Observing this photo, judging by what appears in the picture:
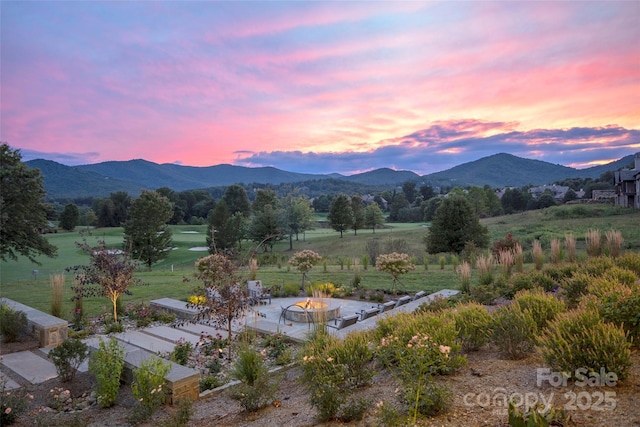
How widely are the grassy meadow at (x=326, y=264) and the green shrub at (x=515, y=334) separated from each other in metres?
3.94

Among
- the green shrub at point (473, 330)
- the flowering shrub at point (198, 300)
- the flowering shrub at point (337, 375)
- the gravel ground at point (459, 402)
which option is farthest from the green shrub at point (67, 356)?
the green shrub at point (473, 330)

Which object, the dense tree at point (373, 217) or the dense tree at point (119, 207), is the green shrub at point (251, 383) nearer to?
the dense tree at point (373, 217)

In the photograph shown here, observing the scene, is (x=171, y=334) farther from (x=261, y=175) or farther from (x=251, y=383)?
(x=261, y=175)

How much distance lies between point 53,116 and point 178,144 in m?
6.37

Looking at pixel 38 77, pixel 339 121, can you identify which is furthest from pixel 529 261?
pixel 38 77

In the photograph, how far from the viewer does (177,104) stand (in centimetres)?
1586

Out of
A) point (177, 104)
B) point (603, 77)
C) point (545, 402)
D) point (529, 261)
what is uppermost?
point (177, 104)

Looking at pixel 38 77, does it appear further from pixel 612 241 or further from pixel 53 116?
pixel 612 241

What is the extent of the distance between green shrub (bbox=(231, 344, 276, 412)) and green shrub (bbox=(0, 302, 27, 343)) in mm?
4851

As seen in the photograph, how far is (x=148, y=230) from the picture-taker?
2545 centimetres

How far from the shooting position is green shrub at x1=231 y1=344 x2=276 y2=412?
3.68m

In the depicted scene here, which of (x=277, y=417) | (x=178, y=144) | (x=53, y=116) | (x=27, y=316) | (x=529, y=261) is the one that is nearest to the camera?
(x=277, y=417)

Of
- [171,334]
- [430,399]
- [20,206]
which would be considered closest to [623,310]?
[430,399]

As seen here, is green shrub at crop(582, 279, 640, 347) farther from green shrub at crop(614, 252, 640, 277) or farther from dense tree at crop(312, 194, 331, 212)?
dense tree at crop(312, 194, 331, 212)
